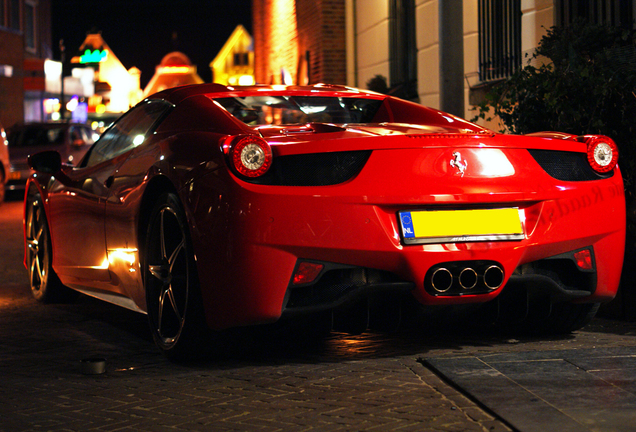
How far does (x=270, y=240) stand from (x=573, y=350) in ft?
5.10

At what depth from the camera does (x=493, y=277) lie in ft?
13.6

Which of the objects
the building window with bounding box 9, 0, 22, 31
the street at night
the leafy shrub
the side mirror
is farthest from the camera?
the building window with bounding box 9, 0, 22, 31

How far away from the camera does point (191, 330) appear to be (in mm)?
4293

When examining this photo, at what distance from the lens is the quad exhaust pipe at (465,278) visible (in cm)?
408

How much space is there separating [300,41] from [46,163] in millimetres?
14614

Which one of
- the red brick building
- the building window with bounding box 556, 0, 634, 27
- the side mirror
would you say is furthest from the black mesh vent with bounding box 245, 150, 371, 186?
the red brick building

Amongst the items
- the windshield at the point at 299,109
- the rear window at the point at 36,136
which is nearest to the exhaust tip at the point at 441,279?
the windshield at the point at 299,109

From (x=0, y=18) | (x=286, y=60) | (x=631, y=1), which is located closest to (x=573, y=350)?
(x=631, y=1)

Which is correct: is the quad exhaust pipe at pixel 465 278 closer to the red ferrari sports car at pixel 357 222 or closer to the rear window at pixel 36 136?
the red ferrari sports car at pixel 357 222

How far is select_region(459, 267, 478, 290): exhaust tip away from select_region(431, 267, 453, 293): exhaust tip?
0.05m

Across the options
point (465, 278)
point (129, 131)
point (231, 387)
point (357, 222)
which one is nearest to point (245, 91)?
point (129, 131)

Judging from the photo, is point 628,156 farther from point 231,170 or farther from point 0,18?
point 0,18

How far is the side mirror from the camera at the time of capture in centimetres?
614

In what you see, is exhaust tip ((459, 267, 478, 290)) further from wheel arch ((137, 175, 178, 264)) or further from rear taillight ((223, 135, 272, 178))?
wheel arch ((137, 175, 178, 264))
